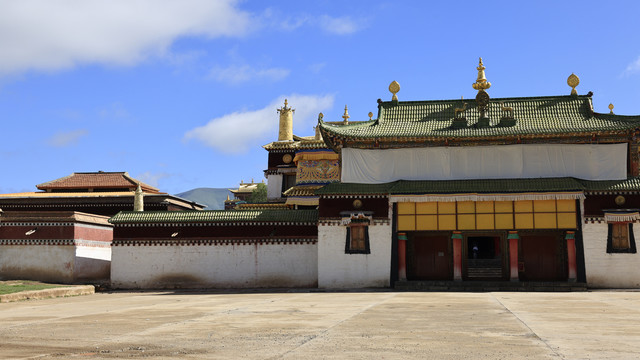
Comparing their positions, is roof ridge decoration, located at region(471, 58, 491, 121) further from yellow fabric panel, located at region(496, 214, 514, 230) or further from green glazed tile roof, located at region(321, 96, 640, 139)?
yellow fabric panel, located at region(496, 214, 514, 230)


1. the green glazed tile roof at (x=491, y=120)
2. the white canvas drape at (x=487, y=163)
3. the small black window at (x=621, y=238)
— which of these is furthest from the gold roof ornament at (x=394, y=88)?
the small black window at (x=621, y=238)

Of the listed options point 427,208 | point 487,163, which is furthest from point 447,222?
point 487,163

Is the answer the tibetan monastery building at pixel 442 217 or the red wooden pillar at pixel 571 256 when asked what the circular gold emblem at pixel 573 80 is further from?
the red wooden pillar at pixel 571 256

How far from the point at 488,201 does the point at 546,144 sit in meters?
3.65

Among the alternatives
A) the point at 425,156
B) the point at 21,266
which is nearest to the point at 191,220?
the point at 21,266

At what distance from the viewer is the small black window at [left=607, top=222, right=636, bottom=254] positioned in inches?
1038

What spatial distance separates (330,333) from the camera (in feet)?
33.8

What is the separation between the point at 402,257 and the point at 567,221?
23.0ft

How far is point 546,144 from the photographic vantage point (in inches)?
1098

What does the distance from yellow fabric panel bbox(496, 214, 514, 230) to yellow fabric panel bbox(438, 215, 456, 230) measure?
183 cm

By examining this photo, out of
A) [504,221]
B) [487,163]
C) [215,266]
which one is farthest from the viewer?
[215,266]

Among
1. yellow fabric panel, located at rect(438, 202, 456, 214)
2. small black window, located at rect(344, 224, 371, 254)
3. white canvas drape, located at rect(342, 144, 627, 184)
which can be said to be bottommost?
small black window, located at rect(344, 224, 371, 254)

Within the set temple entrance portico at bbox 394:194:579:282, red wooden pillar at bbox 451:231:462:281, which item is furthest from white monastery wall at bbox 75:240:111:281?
red wooden pillar at bbox 451:231:462:281

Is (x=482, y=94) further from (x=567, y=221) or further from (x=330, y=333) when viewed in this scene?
(x=330, y=333)
